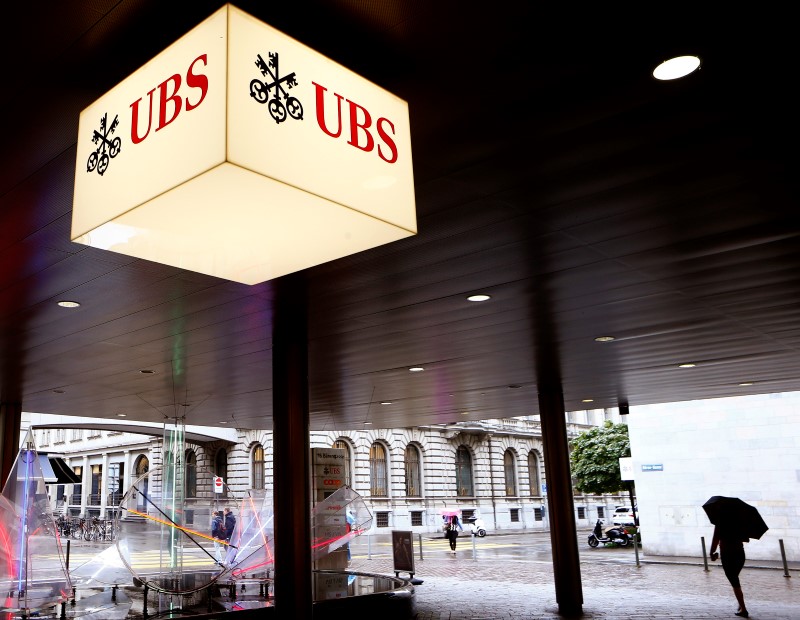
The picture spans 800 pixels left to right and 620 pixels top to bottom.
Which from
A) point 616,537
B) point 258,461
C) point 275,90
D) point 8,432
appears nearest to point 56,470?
point 258,461

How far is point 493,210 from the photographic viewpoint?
5.47m

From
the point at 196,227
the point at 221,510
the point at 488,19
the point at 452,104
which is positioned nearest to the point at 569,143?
the point at 452,104

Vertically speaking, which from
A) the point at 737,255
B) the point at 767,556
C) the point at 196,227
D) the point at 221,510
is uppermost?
the point at 737,255

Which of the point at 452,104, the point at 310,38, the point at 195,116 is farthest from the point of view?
the point at 452,104

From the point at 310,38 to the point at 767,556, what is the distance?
20322mm

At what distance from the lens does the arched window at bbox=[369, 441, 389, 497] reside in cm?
3866

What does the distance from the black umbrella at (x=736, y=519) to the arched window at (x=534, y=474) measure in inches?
1444

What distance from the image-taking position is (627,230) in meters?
5.92

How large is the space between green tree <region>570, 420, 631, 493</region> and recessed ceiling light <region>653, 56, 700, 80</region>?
91.1 ft

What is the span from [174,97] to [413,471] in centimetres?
3945

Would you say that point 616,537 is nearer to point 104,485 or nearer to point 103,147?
point 103,147

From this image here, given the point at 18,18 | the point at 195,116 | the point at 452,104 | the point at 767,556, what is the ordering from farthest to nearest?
the point at 767,556 < the point at 452,104 < the point at 18,18 < the point at 195,116

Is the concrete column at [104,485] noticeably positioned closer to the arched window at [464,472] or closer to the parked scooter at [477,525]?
the arched window at [464,472]

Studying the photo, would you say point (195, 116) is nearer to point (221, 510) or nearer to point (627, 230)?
point (627, 230)
